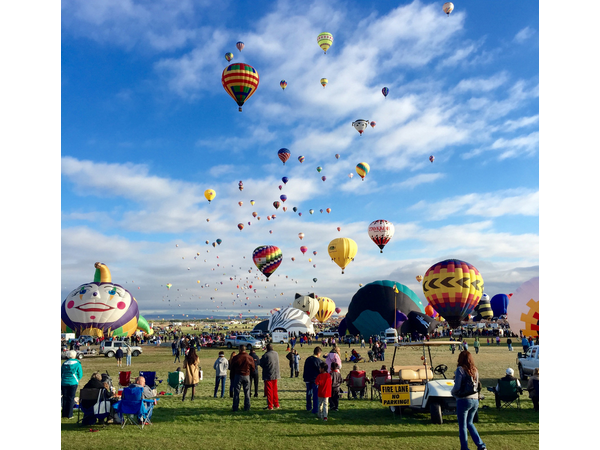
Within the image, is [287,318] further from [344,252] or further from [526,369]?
[526,369]

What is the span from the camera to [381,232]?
4506 cm

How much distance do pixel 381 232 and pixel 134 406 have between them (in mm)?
37245

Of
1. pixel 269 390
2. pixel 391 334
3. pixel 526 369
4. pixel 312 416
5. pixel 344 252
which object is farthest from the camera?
pixel 344 252

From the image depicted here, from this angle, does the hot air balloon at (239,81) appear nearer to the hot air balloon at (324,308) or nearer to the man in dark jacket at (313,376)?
the man in dark jacket at (313,376)

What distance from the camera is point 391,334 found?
4619cm

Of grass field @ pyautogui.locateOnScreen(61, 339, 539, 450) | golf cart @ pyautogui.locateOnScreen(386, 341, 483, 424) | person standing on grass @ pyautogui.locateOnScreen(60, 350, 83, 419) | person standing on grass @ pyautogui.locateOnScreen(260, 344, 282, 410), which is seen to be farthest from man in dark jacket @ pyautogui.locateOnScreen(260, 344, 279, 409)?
person standing on grass @ pyautogui.locateOnScreen(60, 350, 83, 419)

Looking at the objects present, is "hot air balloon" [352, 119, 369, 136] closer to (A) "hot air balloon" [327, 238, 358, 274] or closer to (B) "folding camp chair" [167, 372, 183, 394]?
(A) "hot air balloon" [327, 238, 358, 274]

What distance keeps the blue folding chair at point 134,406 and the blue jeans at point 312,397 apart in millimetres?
3962

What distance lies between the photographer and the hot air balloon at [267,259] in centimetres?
4912

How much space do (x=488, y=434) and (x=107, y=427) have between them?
8.42m

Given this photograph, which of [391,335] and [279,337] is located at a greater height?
[391,335]

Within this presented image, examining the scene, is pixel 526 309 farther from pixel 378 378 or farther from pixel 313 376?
pixel 313 376

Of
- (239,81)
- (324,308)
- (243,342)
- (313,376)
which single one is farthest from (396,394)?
(324,308)

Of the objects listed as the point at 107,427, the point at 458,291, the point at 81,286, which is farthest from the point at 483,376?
the point at 81,286
